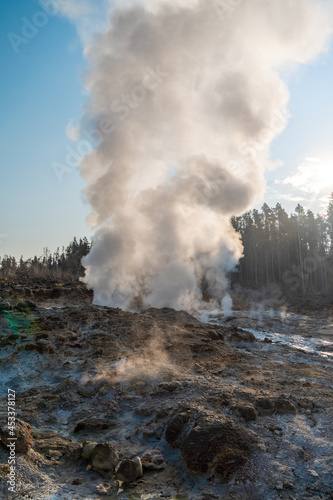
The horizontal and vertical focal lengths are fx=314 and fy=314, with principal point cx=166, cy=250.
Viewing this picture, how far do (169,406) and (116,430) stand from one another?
0.99 meters

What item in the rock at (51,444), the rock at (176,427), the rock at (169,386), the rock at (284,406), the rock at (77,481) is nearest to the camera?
the rock at (77,481)

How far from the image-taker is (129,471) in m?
3.93

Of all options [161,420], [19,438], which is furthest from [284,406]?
[19,438]

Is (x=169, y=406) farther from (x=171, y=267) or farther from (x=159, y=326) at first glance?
(x=171, y=267)

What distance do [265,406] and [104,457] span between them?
2788 mm

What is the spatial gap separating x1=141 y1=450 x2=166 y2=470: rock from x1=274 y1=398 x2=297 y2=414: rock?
7.32 feet

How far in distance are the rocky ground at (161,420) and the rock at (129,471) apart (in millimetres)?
11

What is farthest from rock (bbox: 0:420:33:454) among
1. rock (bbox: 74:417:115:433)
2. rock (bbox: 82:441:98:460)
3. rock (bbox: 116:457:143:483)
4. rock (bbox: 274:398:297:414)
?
rock (bbox: 274:398:297:414)

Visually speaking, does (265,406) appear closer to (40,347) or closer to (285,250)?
(40,347)

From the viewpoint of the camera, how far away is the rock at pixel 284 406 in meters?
5.36

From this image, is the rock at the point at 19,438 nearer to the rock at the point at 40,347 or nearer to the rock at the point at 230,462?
the rock at the point at 230,462

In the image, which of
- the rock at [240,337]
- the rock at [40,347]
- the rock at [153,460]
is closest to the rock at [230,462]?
the rock at [153,460]

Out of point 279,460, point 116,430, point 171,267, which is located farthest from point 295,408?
point 171,267

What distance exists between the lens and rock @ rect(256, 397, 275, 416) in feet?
17.2
